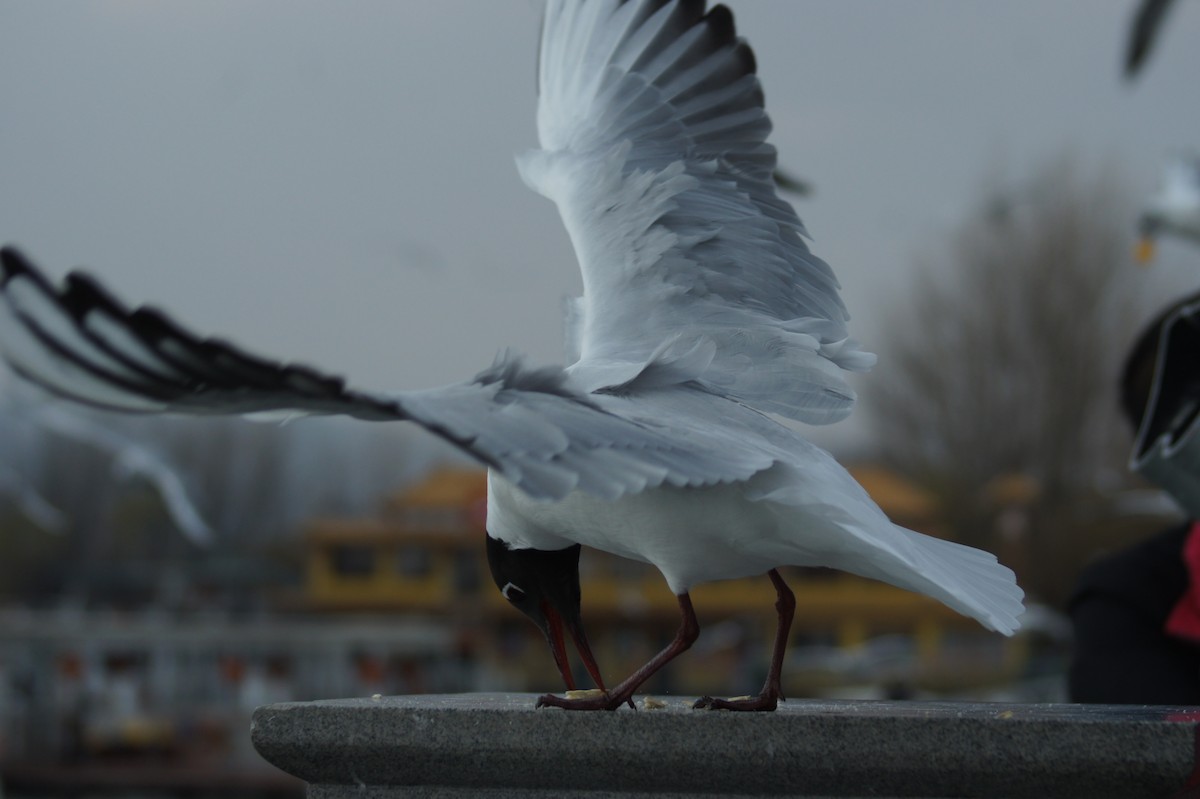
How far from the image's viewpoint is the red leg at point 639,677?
2445mm

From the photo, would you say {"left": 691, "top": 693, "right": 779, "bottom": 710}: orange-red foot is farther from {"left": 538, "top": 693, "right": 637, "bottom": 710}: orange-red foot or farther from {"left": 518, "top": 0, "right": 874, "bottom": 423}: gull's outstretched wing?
{"left": 518, "top": 0, "right": 874, "bottom": 423}: gull's outstretched wing

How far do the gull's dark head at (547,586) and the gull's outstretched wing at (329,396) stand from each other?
0.43m

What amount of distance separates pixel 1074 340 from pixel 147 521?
80.0 ft

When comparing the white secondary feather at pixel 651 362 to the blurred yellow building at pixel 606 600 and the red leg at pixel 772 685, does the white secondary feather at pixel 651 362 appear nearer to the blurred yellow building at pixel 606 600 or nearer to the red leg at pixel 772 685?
the red leg at pixel 772 685

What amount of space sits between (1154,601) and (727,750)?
2.06 metres

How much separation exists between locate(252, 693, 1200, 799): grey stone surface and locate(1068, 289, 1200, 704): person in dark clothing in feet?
3.74

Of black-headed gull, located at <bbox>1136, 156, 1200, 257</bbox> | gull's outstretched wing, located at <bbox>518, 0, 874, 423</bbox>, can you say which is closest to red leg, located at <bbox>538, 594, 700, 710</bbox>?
gull's outstretched wing, located at <bbox>518, 0, 874, 423</bbox>

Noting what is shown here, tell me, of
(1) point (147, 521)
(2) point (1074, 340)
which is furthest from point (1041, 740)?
(1) point (147, 521)

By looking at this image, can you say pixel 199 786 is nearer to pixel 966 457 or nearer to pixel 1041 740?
pixel 966 457

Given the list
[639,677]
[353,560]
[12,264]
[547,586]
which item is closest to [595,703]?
[639,677]

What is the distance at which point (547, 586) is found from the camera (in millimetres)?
2814

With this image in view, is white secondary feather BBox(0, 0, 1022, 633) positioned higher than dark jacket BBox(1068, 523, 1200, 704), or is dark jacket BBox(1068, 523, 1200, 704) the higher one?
white secondary feather BBox(0, 0, 1022, 633)

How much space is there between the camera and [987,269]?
100 ft

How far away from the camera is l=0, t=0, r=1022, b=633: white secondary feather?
6.66ft
